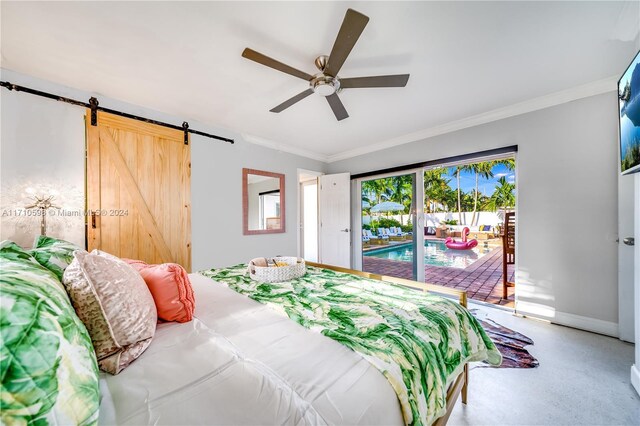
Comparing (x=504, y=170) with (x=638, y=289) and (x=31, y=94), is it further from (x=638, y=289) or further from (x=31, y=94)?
(x=31, y=94)

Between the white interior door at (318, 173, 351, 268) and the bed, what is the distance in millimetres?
3467

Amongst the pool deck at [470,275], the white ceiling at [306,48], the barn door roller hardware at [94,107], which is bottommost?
the pool deck at [470,275]

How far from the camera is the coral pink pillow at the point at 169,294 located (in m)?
1.09

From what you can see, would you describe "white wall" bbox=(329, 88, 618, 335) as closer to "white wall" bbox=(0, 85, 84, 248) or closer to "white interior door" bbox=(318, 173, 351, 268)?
"white interior door" bbox=(318, 173, 351, 268)

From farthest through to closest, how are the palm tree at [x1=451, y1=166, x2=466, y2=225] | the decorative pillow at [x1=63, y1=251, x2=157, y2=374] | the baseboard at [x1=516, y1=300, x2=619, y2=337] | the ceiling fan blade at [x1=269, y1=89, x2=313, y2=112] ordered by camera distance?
the palm tree at [x1=451, y1=166, x2=466, y2=225], the baseboard at [x1=516, y1=300, x2=619, y2=337], the ceiling fan blade at [x1=269, y1=89, x2=313, y2=112], the decorative pillow at [x1=63, y1=251, x2=157, y2=374]

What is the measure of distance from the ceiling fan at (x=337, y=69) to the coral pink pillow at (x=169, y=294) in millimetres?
1468

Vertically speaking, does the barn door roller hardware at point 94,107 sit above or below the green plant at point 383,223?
above

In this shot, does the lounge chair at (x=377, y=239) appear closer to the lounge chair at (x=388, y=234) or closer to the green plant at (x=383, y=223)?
the lounge chair at (x=388, y=234)

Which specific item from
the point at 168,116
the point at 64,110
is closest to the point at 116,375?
the point at 64,110

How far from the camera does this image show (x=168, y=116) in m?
3.02

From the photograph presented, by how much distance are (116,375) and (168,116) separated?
10.4 feet

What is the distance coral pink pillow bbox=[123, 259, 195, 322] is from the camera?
109 cm

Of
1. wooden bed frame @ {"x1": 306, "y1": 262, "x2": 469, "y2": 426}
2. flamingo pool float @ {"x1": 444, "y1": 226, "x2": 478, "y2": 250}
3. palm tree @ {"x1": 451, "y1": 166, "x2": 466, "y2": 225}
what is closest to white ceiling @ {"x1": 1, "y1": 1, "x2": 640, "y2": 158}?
wooden bed frame @ {"x1": 306, "y1": 262, "x2": 469, "y2": 426}

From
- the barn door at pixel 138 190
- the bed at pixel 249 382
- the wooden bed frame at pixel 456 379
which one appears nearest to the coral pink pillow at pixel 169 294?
the bed at pixel 249 382
